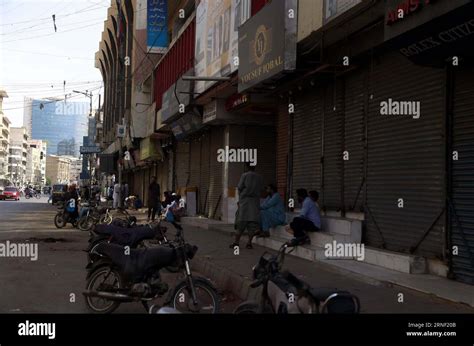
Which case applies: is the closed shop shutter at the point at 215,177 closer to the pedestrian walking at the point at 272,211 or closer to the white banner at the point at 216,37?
the white banner at the point at 216,37

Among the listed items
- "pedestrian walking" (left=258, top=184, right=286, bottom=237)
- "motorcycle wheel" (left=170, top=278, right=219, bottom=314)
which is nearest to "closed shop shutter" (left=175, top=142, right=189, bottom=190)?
"pedestrian walking" (left=258, top=184, right=286, bottom=237)

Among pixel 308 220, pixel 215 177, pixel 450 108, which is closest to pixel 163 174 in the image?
pixel 215 177

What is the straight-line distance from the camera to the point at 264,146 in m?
19.7

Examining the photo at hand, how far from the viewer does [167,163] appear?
3234 cm

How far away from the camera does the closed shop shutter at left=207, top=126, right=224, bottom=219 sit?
20.6 meters

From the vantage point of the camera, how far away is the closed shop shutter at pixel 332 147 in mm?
11570

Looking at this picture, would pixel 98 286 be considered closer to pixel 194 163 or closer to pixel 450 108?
pixel 450 108

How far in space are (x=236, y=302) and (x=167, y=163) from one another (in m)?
24.9

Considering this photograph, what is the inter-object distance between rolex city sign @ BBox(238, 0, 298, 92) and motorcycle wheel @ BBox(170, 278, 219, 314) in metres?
5.97

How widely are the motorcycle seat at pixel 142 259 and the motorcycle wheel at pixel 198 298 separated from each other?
0.41 m

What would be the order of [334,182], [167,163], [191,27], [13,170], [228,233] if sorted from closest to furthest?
1. [334,182]
2. [228,233]
3. [191,27]
4. [167,163]
5. [13,170]

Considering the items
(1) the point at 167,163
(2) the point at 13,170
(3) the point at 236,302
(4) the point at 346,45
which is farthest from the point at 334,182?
(2) the point at 13,170

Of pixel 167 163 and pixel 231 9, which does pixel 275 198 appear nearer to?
pixel 231 9

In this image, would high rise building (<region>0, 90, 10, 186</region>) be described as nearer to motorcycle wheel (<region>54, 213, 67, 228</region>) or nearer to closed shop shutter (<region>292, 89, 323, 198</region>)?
motorcycle wheel (<region>54, 213, 67, 228</region>)
